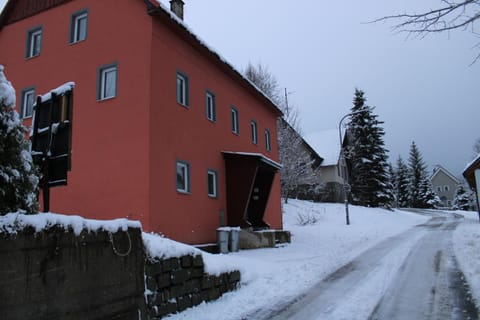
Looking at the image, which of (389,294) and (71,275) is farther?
(389,294)

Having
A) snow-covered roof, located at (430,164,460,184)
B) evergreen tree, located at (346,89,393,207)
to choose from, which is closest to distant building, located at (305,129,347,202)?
evergreen tree, located at (346,89,393,207)

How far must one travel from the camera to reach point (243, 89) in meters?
19.2

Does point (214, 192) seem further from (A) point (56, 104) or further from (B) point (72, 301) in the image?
(B) point (72, 301)

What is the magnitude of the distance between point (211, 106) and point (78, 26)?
5.51 m

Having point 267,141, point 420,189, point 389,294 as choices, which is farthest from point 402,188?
point 389,294

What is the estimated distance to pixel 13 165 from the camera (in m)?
4.62

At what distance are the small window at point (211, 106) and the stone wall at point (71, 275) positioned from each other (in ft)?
33.8

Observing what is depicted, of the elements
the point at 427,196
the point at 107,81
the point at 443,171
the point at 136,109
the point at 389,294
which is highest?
the point at 443,171

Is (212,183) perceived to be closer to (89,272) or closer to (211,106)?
(211,106)

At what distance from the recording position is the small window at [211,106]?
15879mm

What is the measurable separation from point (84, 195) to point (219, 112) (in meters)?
6.43

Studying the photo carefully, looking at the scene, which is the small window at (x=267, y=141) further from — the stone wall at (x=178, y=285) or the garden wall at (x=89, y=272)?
the garden wall at (x=89, y=272)

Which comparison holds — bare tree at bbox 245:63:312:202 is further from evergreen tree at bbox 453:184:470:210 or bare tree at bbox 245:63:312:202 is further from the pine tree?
evergreen tree at bbox 453:184:470:210

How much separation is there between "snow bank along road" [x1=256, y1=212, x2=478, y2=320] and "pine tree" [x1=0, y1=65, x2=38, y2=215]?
11.9 feet
